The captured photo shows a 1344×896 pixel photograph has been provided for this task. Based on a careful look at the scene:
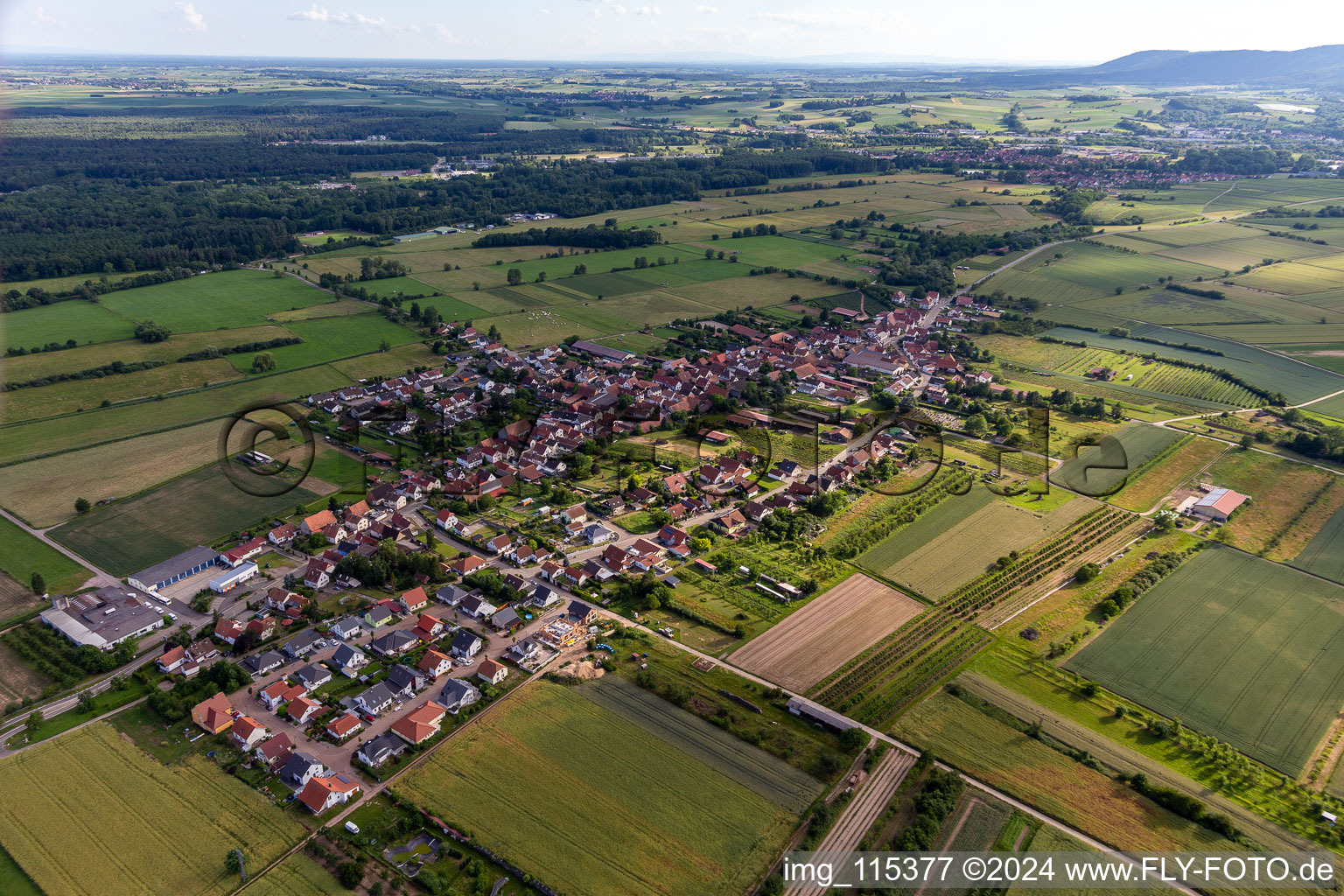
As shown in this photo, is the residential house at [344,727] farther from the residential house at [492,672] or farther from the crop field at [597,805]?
the residential house at [492,672]

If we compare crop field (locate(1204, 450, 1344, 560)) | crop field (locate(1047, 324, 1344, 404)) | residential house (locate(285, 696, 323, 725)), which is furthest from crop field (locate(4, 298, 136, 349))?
crop field (locate(1047, 324, 1344, 404))

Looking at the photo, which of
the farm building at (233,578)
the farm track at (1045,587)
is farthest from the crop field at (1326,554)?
the farm building at (233,578)

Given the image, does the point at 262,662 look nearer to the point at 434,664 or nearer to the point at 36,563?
the point at 434,664

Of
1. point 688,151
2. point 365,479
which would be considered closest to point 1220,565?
point 365,479

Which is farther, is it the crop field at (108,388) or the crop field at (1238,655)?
the crop field at (108,388)

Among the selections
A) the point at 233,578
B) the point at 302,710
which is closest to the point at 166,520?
the point at 233,578
